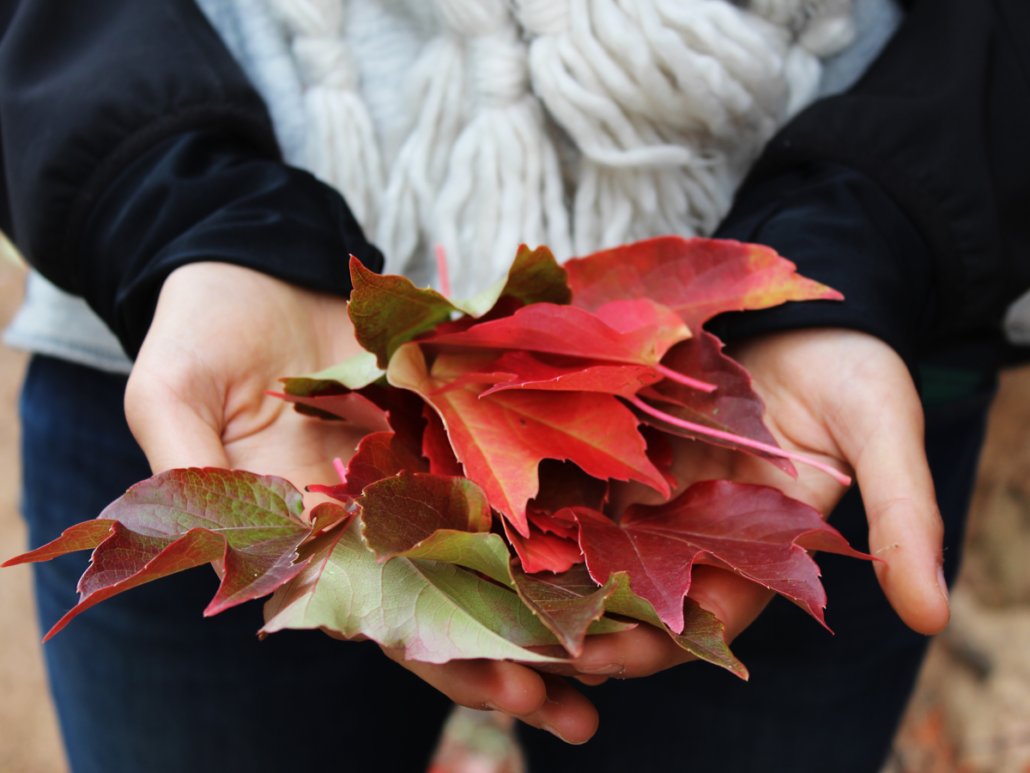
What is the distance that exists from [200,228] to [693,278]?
0.37 m

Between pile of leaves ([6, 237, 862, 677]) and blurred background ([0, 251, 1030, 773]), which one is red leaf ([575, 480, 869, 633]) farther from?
blurred background ([0, 251, 1030, 773])

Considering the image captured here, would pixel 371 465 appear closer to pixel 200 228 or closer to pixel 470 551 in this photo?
pixel 470 551

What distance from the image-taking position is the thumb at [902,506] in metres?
0.42

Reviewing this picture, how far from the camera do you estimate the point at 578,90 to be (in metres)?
0.60

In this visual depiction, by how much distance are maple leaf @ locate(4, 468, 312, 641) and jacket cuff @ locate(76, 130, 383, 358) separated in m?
0.20

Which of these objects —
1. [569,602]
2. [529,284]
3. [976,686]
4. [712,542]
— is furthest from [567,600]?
[976,686]

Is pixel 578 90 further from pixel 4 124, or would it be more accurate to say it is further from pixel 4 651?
pixel 4 651

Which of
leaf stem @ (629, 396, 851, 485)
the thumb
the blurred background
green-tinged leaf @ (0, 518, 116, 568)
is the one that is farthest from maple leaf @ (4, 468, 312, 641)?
the blurred background

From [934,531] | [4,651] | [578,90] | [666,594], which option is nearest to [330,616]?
[666,594]

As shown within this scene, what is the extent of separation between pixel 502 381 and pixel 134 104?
15.1 inches

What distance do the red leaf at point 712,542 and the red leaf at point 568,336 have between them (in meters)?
0.10

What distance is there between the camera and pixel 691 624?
39cm

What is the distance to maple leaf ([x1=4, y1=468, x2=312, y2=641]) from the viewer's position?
0.37 m

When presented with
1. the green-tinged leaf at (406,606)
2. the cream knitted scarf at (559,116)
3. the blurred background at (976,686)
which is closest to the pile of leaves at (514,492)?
the green-tinged leaf at (406,606)
